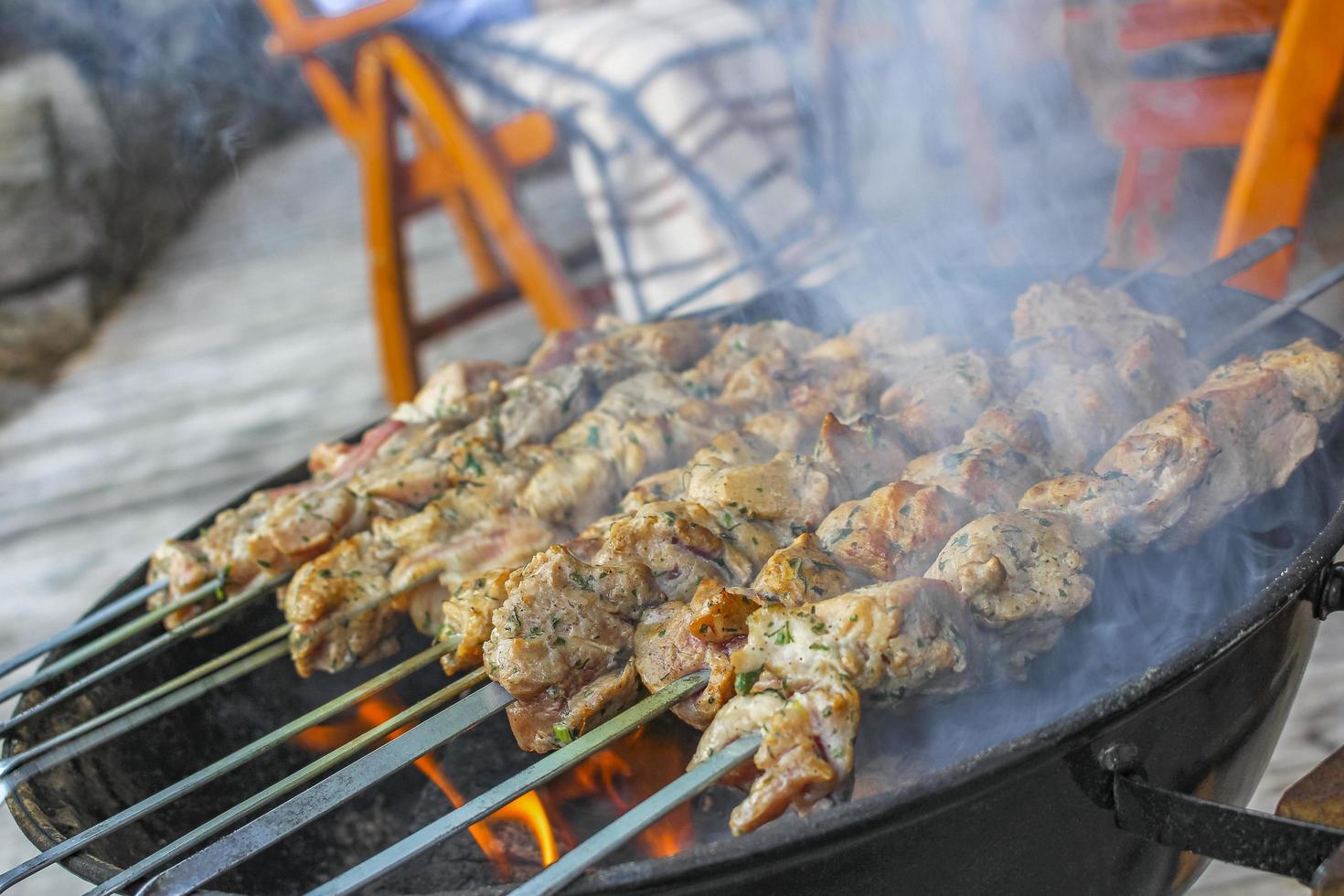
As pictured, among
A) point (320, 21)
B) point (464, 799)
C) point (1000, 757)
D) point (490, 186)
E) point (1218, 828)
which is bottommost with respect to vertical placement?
point (464, 799)

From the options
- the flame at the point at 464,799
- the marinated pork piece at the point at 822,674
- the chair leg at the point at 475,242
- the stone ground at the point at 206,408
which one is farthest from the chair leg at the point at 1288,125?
the chair leg at the point at 475,242

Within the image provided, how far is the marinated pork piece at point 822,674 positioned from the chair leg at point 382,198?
3523mm

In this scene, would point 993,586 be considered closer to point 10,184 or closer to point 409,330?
point 409,330

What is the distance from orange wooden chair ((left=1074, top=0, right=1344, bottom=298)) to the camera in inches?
116

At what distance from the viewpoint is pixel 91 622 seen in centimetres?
187

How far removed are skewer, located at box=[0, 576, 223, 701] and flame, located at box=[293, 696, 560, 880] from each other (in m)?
0.31

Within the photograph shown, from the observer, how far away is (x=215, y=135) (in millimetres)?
10883

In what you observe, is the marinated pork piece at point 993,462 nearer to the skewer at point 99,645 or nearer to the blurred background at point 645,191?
the blurred background at point 645,191

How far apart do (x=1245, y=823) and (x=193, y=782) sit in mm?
1235

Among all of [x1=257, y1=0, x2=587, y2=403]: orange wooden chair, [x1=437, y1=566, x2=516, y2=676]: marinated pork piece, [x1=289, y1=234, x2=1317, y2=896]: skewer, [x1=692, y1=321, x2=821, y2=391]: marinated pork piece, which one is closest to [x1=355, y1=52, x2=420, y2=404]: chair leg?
[x1=257, y1=0, x2=587, y2=403]: orange wooden chair

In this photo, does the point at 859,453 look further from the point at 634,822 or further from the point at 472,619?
the point at 634,822

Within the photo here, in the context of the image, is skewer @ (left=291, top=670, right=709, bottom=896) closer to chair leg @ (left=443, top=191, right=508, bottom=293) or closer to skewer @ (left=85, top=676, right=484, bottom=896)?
skewer @ (left=85, top=676, right=484, bottom=896)

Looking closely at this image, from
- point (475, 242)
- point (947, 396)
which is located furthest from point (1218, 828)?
point (475, 242)

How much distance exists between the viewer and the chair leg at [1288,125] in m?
2.93
